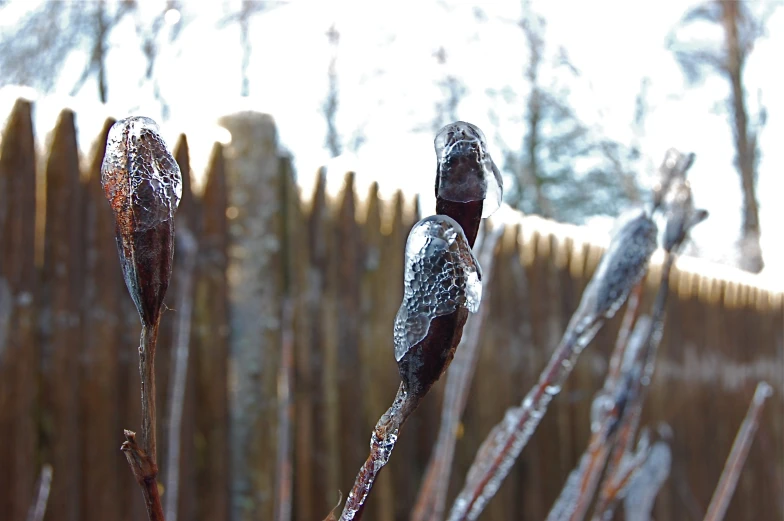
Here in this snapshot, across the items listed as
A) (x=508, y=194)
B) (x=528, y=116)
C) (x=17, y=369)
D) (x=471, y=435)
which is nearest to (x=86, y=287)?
(x=17, y=369)

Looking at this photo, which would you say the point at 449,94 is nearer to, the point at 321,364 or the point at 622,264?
the point at 321,364

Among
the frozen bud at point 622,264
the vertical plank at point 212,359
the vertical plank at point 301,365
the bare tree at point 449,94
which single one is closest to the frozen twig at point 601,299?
the frozen bud at point 622,264

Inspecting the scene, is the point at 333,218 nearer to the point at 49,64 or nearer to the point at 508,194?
the point at 49,64

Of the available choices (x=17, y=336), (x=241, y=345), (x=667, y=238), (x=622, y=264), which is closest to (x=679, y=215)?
(x=667, y=238)

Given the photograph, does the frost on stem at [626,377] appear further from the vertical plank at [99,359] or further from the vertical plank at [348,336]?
the vertical plank at [348,336]

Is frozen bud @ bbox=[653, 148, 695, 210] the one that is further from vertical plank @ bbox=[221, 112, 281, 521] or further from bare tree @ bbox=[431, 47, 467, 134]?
bare tree @ bbox=[431, 47, 467, 134]

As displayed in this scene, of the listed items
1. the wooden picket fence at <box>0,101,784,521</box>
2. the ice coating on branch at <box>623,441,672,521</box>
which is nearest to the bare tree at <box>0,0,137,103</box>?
the wooden picket fence at <box>0,101,784,521</box>
